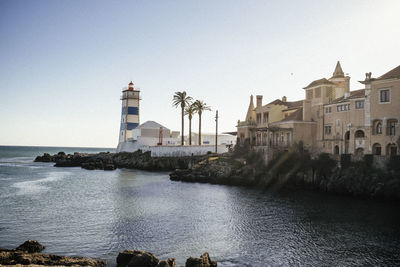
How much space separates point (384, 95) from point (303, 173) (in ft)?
47.8

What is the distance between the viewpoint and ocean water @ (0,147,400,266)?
1848 cm

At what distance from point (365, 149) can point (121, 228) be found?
109ft

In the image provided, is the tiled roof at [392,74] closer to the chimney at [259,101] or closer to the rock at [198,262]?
the chimney at [259,101]

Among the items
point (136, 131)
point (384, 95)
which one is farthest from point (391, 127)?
point (136, 131)

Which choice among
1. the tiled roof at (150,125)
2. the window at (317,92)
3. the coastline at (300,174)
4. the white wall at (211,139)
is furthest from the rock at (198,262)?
the white wall at (211,139)

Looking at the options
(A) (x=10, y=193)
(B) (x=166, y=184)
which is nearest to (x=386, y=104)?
(B) (x=166, y=184)

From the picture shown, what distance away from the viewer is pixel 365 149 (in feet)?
136

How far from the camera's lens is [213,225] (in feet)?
80.1

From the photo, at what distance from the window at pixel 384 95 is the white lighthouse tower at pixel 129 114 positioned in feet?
202

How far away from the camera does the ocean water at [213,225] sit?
1848 centimetres

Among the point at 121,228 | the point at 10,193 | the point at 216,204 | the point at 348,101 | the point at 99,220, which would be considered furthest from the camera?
the point at 348,101

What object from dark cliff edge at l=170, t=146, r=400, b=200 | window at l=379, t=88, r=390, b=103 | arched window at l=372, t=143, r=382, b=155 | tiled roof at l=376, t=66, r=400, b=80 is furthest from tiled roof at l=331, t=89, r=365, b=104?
dark cliff edge at l=170, t=146, r=400, b=200

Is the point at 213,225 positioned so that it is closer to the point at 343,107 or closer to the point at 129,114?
the point at 343,107

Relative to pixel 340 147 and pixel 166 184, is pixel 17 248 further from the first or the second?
pixel 340 147
